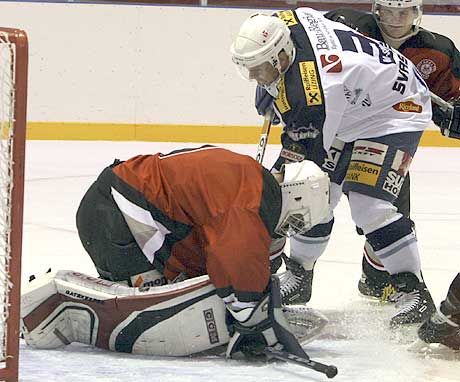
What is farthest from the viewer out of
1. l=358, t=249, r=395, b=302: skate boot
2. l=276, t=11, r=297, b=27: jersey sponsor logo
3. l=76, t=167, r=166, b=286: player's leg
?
l=358, t=249, r=395, b=302: skate boot

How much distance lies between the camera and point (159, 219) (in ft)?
8.17

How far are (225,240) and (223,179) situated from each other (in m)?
0.17

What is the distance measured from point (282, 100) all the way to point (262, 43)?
16cm

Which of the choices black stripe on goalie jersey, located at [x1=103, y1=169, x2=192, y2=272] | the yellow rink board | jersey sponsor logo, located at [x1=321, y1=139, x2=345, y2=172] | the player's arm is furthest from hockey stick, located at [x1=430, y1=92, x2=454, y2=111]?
the yellow rink board

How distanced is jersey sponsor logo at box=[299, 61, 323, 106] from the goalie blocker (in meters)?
0.58

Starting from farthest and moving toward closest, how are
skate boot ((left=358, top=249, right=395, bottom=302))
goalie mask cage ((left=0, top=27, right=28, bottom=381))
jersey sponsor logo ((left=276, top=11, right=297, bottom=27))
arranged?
skate boot ((left=358, top=249, right=395, bottom=302))
jersey sponsor logo ((left=276, top=11, right=297, bottom=27))
goalie mask cage ((left=0, top=27, right=28, bottom=381))

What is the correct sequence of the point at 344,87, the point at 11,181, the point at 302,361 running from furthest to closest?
the point at 344,87 < the point at 302,361 < the point at 11,181

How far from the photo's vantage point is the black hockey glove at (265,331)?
2.41 m

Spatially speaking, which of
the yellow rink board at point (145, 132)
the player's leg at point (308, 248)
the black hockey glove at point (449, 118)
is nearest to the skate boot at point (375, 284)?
the player's leg at point (308, 248)

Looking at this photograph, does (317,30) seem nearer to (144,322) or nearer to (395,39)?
(395,39)

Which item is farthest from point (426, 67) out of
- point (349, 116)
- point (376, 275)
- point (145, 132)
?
point (145, 132)

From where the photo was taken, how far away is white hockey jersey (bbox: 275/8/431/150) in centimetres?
A: 280

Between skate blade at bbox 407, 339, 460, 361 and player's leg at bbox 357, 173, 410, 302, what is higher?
skate blade at bbox 407, 339, 460, 361

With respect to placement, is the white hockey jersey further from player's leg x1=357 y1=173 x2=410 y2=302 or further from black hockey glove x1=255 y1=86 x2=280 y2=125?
player's leg x1=357 y1=173 x2=410 y2=302
